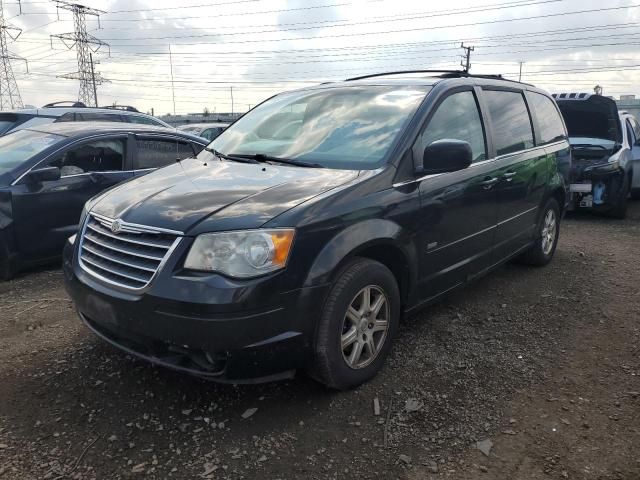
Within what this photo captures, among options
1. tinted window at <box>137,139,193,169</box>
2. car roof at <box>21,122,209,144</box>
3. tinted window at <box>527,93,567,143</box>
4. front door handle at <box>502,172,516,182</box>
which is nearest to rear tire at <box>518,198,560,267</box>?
tinted window at <box>527,93,567,143</box>

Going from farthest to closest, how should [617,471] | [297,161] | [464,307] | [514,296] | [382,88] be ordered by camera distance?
[514,296]
[464,307]
[382,88]
[297,161]
[617,471]

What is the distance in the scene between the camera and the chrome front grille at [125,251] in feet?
8.93

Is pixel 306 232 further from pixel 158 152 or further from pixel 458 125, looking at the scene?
pixel 158 152

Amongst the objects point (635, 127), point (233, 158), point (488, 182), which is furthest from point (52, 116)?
point (635, 127)

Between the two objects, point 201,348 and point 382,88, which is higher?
point 382,88

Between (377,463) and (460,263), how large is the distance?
1.80m

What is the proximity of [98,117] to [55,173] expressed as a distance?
14.5 ft

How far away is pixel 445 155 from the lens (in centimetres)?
330

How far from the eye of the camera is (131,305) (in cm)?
273

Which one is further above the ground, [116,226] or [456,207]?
[116,226]

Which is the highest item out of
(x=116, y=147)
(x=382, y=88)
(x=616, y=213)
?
(x=382, y=88)

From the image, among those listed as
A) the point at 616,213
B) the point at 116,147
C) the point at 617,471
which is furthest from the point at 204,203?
the point at 616,213

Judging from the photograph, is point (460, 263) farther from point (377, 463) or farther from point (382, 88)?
point (377, 463)

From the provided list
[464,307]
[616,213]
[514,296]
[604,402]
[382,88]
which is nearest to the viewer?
[604,402]
